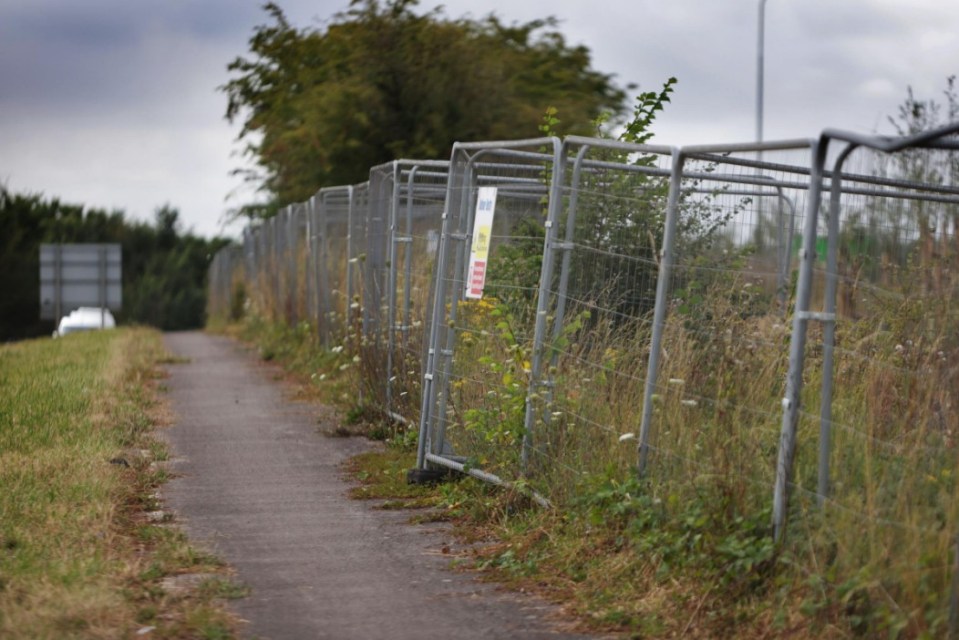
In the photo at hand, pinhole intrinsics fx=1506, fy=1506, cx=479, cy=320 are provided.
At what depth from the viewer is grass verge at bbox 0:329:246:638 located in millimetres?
5852

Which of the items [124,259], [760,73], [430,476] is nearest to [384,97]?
[760,73]

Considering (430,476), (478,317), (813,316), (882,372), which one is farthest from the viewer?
(430,476)

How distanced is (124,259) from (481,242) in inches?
2625

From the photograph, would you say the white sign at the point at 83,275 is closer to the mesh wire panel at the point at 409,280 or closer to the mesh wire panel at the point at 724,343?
the mesh wire panel at the point at 409,280

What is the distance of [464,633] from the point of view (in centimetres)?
590

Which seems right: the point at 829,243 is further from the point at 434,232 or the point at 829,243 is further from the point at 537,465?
the point at 434,232

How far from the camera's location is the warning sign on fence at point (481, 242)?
8.67 metres

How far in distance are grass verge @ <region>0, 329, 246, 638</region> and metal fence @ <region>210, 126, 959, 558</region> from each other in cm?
189

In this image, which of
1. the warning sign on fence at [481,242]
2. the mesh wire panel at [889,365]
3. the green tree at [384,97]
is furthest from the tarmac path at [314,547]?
the green tree at [384,97]

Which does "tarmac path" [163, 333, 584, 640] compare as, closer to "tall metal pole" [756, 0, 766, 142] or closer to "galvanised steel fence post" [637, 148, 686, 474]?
"galvanised steel fence post" [637, 148, 686, 474]

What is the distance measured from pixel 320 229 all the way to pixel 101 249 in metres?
25.5

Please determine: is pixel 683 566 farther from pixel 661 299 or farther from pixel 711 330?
pixel 711 330

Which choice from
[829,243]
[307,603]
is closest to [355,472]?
[307,603]

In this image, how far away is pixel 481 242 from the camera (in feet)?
28.6
